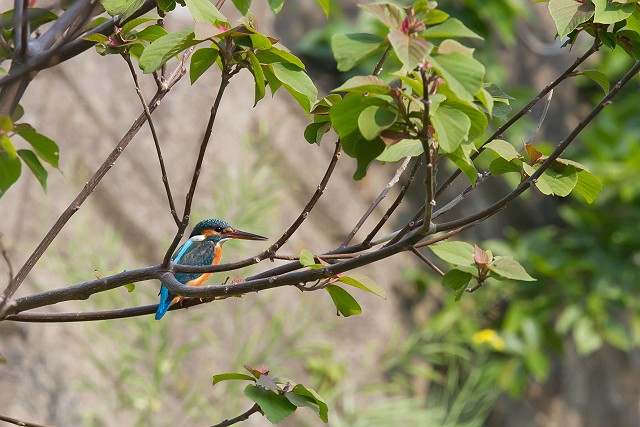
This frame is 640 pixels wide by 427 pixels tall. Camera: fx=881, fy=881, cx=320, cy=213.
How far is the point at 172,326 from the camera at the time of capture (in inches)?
142

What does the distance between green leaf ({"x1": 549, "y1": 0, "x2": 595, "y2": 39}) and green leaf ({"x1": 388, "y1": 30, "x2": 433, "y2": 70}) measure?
0.29 metres

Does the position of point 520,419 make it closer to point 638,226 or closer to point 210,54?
point 638,226

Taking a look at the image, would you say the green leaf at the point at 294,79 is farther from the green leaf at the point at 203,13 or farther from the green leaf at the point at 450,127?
the green leaf at the point at 450,127

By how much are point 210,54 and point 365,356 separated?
322 centimetres

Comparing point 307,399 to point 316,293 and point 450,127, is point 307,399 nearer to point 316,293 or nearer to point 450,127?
point 450,127

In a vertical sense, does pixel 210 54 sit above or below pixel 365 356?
above

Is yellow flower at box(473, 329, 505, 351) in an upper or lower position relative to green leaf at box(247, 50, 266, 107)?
lower

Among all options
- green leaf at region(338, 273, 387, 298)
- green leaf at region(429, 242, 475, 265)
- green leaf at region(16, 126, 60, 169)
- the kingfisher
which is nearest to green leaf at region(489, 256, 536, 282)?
green leaf at region(429, 242, 475, 265)

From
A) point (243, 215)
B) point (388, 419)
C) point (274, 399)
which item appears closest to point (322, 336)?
point (388, 419)

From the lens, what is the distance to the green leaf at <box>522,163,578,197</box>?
1.07m

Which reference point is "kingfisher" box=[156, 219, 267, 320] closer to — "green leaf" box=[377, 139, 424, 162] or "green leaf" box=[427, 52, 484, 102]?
"green leaf" box=[377, 139, 424, 162]

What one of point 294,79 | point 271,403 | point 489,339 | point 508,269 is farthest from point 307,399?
point 489,339

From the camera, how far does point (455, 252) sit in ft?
3.58

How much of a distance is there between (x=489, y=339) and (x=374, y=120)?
329 cm
